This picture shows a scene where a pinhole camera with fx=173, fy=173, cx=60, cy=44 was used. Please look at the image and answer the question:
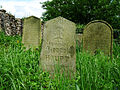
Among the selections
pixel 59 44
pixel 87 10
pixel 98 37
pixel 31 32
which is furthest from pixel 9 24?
pixel 87 10

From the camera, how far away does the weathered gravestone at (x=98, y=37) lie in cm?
536

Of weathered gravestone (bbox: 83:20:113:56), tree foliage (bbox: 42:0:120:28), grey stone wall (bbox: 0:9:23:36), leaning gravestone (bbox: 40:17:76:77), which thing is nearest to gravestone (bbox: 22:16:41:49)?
weathered gravestone (bbox: 83:20:113:56)

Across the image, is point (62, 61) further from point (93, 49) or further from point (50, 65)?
point (93, 49)

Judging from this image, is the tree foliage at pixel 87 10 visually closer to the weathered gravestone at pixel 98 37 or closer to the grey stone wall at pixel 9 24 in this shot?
the grey stone wall at pixel 9 24

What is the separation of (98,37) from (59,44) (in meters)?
2.32

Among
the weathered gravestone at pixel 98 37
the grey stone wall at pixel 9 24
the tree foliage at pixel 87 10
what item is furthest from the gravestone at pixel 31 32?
the tree foliage at pixel 87 10

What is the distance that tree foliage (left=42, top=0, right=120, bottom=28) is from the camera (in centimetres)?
1426

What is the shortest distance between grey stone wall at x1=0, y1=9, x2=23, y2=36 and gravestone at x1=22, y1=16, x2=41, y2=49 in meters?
2.78

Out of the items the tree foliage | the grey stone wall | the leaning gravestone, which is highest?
the tree foliage

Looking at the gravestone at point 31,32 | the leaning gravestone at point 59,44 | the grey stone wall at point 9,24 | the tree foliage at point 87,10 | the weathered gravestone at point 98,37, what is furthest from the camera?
the tree foliage at point 87,10

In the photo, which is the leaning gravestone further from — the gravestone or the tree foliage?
the tree foliage

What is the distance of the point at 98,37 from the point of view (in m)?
5.48

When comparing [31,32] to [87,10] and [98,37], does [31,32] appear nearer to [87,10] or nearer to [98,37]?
[98,37]

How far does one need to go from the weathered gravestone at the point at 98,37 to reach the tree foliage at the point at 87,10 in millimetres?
8675
